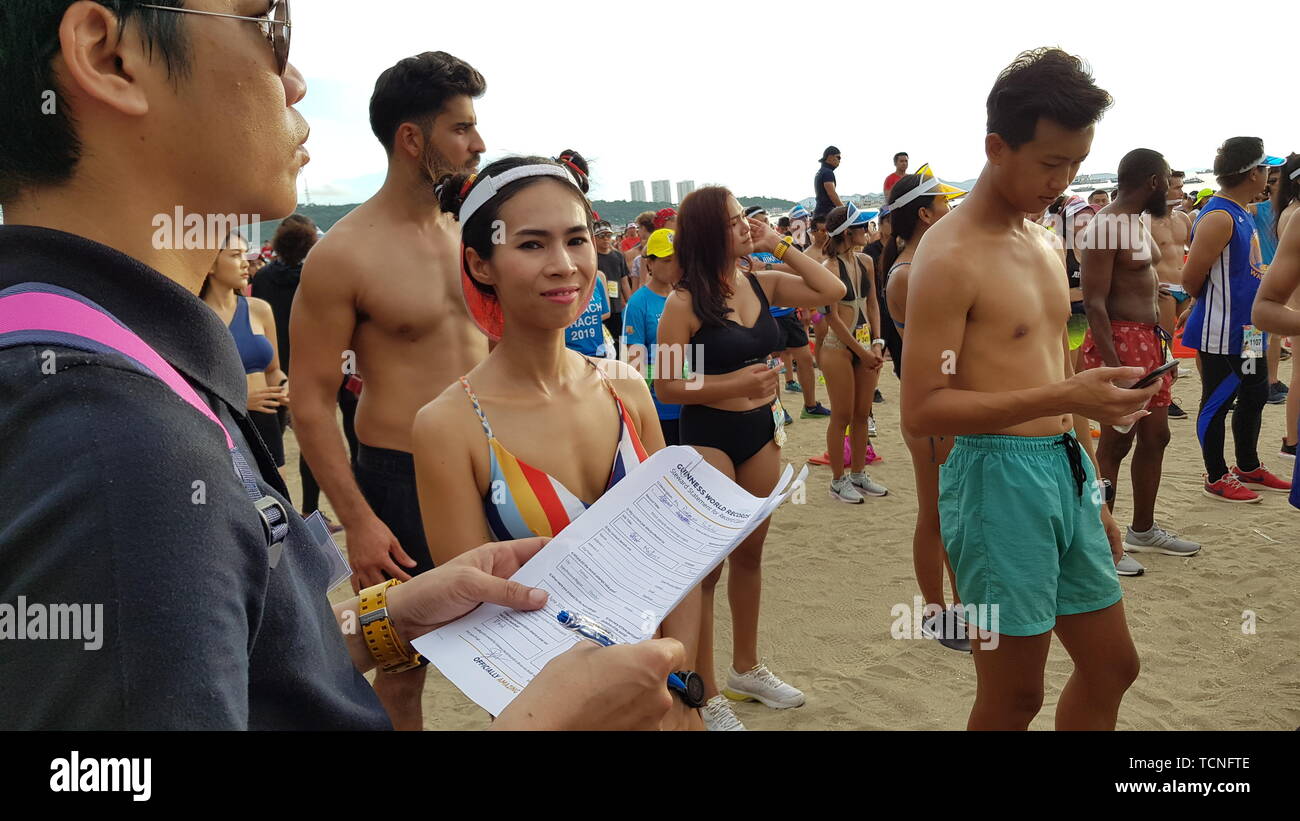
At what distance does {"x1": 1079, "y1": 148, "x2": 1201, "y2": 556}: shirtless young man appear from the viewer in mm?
4949

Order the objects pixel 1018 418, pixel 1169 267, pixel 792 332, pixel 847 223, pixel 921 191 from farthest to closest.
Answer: pixel 1169 267 → pixel 847 223 → pixel 792 332 → pixel 921 191 → pixel 1018 418

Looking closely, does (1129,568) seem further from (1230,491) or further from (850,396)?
(850,396)

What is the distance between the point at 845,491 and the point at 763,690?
3.17 meters

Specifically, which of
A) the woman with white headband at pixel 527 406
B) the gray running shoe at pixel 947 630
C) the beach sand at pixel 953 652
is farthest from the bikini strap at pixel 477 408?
the gray running shoe at pixel 947 630

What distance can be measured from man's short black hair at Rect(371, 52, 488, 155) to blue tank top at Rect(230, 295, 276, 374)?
273cm

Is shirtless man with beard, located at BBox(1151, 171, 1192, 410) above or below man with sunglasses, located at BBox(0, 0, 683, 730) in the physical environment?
above

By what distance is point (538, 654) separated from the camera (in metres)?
1.30

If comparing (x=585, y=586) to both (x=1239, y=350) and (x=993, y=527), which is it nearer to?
(x=993, y=527)

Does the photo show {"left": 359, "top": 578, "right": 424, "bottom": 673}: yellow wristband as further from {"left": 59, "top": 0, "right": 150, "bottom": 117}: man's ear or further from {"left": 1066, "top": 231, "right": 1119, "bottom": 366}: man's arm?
{"left": 1066, "top": 231, "right": 1119, "bottom": 366}: man's arm

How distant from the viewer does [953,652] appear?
4371 millimetres

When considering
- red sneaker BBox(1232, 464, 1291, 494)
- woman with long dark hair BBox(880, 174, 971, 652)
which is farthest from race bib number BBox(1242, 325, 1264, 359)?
woman with long dark hair BBox(880, 174, 971, 652)

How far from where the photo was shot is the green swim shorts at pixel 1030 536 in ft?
8.30

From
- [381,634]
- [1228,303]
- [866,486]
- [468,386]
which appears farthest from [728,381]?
[1228,303]
